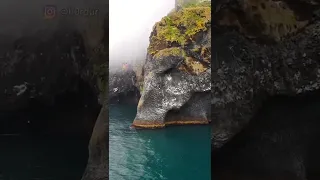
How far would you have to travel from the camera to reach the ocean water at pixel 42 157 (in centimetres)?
273

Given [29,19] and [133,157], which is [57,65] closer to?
[29,19]

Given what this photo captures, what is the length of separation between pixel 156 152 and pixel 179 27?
5.73 meters

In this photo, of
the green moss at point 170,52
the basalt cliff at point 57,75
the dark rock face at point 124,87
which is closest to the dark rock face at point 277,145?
the basalt cliff at point 57,75

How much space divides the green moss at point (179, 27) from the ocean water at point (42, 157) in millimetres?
12903

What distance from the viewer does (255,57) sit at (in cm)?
275

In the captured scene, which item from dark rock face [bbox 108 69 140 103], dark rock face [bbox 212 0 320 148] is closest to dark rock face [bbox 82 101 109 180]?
dark rock face [bbox 212 0 320 148]

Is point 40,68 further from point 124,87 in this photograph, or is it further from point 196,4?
point 124,87

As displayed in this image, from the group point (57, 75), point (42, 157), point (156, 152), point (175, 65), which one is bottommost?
point (156, 152)

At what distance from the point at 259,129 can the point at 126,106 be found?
1622 centimetres

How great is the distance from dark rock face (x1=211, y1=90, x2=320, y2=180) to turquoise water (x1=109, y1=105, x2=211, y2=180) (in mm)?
9615

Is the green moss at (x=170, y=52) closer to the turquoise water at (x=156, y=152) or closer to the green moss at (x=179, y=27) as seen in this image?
the green moss at (x=179, y=27)

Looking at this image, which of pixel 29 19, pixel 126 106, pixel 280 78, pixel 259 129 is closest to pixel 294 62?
pixel 280 78

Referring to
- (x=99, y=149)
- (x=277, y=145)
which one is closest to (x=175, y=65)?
(x=99, y=149)

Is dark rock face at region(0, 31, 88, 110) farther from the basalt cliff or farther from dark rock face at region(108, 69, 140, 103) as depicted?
dark rock face at region(108, 69, 140, 103)
